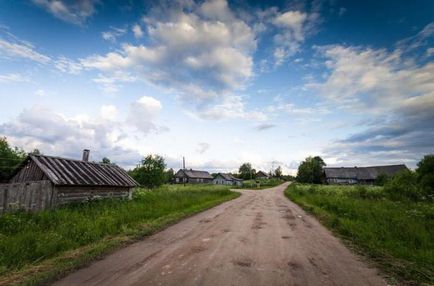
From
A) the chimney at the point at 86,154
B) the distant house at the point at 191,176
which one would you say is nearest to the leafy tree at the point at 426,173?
the chimney at the point at 86,154

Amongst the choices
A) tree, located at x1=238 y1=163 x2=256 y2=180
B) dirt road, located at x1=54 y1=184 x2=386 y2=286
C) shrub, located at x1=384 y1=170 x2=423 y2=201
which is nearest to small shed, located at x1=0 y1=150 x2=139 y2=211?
dirt road, located at x1=54 y1=184 x2=386 y2=286

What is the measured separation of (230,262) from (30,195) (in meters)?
13.1

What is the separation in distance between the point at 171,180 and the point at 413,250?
324ft

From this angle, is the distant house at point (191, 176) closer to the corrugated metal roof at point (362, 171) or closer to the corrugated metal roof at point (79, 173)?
the corrugated metal roof at point (362, 171)

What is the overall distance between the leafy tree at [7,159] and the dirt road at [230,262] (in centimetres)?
2977

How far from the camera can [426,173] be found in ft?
109

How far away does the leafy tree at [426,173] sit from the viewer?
104ft

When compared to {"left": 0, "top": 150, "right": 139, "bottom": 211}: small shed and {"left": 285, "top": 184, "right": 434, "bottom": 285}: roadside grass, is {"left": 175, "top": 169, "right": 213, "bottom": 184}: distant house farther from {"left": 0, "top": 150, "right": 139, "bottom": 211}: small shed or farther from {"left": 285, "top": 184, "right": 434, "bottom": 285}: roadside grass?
{"left": 285, "top": 184, "right": 434, "bottom": 285}: roadside grass

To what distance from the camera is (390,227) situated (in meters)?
10.4

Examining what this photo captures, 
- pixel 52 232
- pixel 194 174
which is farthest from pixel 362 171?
pixel 52 232

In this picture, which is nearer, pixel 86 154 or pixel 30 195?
pixel 30 195

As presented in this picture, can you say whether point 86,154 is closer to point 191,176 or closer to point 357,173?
point 191,176

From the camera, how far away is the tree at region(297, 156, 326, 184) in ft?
320

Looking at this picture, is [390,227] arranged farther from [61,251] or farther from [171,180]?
[171,180]
